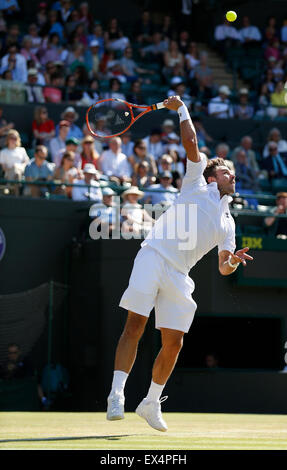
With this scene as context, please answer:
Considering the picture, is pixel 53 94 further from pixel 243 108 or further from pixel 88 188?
pixel 243 108

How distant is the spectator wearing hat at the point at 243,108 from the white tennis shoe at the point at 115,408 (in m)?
13.2

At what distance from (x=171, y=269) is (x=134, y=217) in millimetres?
6633

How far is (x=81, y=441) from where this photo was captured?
6.19m

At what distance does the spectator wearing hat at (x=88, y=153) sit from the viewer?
14945mm

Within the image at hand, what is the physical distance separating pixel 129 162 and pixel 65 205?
5.12 feet

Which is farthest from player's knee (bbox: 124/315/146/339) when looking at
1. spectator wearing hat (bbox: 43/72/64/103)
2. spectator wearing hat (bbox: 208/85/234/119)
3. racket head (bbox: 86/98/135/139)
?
spectator wearing hat (bbox: 208/85/234/119)

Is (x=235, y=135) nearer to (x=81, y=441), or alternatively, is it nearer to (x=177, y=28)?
(x=177, y=28)

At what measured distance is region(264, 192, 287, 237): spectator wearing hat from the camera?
14.4 metres

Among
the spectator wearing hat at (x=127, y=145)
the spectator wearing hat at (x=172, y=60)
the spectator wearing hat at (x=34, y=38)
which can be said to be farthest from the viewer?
the spectator wearing hat at (x=172, y=60)

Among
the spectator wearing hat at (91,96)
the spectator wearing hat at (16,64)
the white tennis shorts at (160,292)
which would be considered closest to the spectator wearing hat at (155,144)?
the spectator wearing hat at (91,96)

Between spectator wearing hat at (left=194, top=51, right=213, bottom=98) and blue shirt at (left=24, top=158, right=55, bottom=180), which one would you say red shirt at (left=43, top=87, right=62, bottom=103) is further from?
spectator wearing hat at (left=194, top=51, right=213, bottom=98)

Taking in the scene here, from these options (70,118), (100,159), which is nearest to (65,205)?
(100,159)

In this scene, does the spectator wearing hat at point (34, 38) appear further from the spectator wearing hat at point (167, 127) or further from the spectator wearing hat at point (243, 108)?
the spectator wearing hat at point (243, 108)

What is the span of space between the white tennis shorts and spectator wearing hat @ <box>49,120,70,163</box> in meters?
8.67
